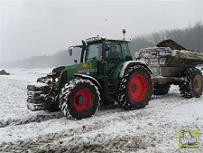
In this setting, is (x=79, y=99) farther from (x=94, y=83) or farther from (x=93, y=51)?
(x=93, y=51)

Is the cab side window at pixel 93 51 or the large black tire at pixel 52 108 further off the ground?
the cab side window at pixel 93 51

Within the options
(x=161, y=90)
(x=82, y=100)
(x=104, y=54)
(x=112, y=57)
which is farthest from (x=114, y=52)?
(x=161, y=90)

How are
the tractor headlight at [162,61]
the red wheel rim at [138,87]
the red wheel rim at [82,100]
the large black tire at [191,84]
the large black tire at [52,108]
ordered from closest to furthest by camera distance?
the red wheel rim at [82,100] → the large black tire at [52,108] → the red wheel rim at [138,87] → the tractor headlight at [162,61] → the large black tire at [191,84]

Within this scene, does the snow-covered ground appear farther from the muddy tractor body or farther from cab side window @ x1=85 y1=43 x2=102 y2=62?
cab side window @ x1=85 y1=43 x2=102 y2=62

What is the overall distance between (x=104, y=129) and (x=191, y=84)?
658cm

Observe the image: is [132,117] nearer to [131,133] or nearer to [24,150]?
[131,133]

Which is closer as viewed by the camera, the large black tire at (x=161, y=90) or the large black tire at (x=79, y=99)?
the large black tire at (x=79, y=99)

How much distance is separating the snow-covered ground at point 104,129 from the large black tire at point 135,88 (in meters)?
0.38

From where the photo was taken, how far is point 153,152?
6.97 meters

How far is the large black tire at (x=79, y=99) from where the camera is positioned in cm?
1030

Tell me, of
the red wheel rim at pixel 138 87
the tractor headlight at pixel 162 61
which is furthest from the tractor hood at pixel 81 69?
the tractor headlight at pixel 162 61

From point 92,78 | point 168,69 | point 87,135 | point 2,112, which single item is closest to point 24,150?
point 87,135

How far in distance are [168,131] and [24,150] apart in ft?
10.9

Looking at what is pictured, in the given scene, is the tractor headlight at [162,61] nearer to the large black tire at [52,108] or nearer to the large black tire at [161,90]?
the large black tire at [161,90]
